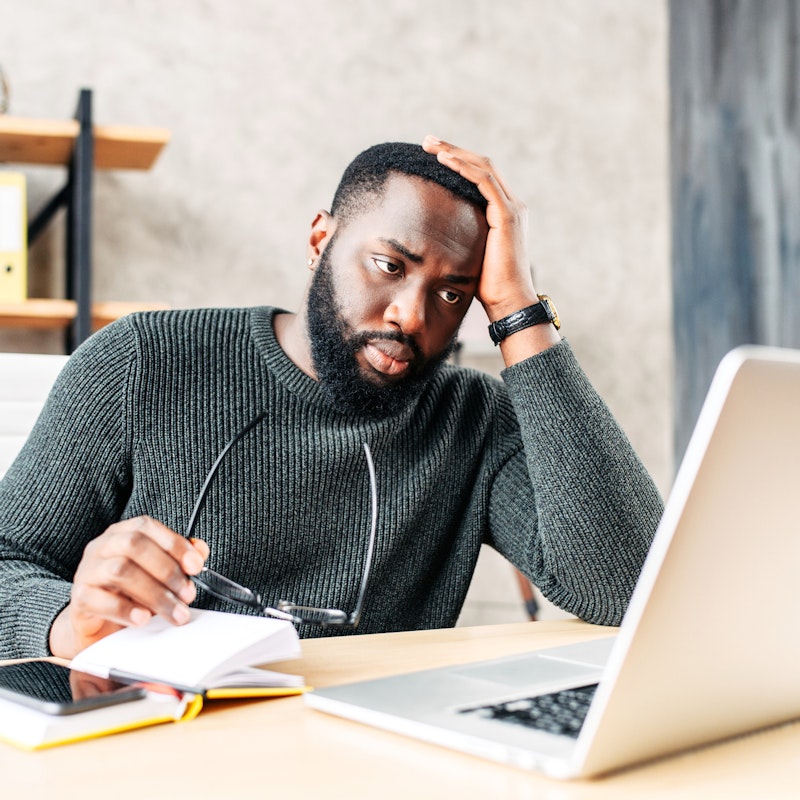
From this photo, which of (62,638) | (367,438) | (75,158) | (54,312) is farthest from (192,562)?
(75,158)

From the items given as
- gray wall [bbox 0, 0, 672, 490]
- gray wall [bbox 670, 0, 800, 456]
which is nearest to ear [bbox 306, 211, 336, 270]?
gray wall [bbox 0, 0, 672, 490]

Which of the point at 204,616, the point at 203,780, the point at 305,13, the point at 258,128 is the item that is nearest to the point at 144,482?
the point at 204,616

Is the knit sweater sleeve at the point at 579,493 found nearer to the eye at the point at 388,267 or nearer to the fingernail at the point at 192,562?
the eye at the point at 388,267

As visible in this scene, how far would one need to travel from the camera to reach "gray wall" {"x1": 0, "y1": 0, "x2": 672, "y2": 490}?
8.50ft

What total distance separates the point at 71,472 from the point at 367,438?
1.11ft

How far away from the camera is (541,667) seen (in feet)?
2.36

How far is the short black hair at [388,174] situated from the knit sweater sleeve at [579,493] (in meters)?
0.23

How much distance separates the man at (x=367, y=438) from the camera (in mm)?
1056

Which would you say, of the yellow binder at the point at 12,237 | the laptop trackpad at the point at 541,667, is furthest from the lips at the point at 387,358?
the yellow binder at the point at 12,237

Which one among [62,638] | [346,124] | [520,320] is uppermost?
[346,124]

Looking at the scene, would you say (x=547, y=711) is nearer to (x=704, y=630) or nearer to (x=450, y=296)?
(x=704, y=630)

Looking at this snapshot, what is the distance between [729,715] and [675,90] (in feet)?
9.90

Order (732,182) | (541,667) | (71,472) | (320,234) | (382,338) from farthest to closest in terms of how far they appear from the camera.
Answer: (732,182) → (320,234) → (382,338) → (71,472) → (541,667)

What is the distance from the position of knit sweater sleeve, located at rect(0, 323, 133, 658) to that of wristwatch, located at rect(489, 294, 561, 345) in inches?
17.1
